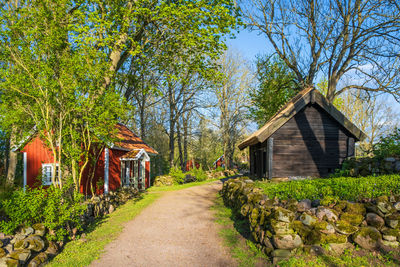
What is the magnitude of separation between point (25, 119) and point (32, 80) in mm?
2041

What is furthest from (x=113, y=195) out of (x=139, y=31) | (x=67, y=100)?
(x=139, y=31)

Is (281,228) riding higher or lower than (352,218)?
lower

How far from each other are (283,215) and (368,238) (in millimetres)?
1864

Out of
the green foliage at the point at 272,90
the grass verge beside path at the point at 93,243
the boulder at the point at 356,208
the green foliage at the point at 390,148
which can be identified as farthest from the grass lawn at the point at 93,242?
the green foliage at the point at 272,90

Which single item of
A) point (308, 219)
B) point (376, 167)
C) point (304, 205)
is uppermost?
point (376, 167)

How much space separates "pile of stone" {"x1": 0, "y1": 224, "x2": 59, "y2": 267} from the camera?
6.07 m

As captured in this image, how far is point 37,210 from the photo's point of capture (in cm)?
768

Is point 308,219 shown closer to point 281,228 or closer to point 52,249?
point 281,228

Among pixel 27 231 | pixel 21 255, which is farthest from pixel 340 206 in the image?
pixel 27 231

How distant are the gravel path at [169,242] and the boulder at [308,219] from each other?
1.93m

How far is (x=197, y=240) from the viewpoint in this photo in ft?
27.7

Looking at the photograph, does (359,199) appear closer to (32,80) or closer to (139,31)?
(32,80)

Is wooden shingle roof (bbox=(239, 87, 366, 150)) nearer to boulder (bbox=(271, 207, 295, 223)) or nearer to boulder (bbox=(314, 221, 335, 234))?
boulder (bbox=(271, 207, 295, 223))

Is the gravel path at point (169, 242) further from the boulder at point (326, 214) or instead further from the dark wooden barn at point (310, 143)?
the dark wooden barn at point (310, 143)
